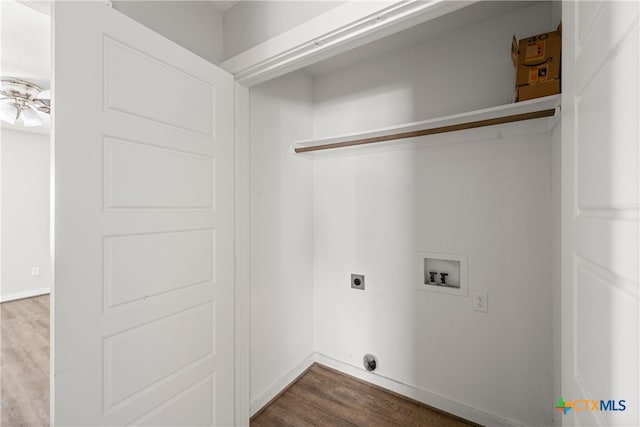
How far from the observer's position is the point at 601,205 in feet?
1.82

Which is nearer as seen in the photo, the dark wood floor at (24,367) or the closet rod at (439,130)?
the closet rod at (439,130)

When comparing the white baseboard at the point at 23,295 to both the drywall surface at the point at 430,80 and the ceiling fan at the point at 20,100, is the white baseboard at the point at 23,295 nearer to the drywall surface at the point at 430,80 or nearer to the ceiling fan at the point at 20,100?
the ceiling fan at the point at 20,100

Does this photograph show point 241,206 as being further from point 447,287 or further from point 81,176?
point 447,287

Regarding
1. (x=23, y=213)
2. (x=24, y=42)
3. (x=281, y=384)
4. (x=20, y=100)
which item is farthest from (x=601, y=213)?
(x=23, y=213)

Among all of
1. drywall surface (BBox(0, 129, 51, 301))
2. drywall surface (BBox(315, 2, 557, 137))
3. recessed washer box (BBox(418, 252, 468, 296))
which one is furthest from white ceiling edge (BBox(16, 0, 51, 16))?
drywall surface (BBox(0, 129, 51, 301))

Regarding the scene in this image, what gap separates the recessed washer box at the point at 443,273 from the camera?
175 cm

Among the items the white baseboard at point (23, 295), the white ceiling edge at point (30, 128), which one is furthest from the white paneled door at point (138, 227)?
the white baseboard at point (23, 295)

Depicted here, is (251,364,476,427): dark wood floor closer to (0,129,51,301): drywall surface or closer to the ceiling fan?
the ceiling fan

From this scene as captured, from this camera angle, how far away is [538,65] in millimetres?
1329

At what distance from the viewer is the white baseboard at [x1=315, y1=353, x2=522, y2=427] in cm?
165

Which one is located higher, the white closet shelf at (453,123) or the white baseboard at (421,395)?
the white closet shelf at (453,123)

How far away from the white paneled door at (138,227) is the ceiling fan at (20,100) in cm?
242

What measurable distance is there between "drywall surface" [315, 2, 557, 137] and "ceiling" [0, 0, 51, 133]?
1851mm

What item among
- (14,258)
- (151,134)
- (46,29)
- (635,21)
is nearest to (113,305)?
(151,134)
